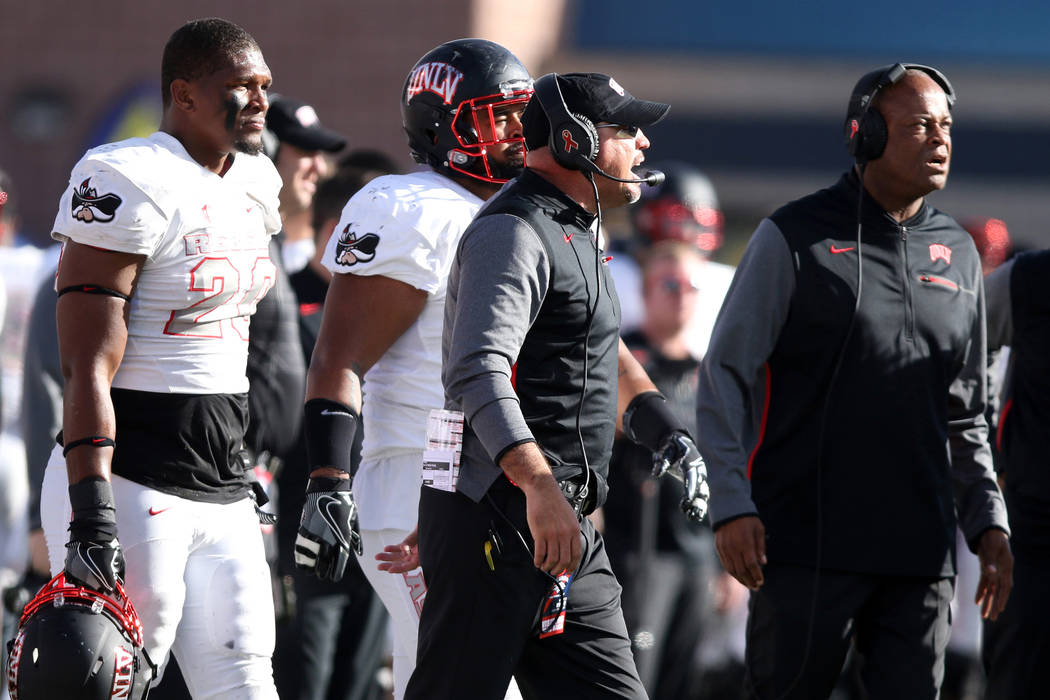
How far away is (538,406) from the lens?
350 centimetres

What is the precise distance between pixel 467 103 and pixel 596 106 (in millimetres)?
739

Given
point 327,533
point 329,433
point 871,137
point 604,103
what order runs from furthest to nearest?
point 871,137 < point 329,433 < point 327,533 < point 604,103

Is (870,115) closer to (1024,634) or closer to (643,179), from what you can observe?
(643,179)

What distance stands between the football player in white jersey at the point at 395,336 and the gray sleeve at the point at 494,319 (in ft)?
1.81

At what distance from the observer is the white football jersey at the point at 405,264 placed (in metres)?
3.97

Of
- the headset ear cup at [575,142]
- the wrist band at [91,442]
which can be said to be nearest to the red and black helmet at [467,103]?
the headset ear cup at [575,142]

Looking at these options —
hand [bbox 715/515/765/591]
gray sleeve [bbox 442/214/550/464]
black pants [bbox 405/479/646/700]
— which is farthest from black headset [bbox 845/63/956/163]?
black pants [bbox 405/479/646/700]

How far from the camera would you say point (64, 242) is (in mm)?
3695

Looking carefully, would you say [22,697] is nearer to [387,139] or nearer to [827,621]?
[827,621]

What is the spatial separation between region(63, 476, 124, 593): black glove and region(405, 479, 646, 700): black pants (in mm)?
707

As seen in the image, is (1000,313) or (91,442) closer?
(91,442)

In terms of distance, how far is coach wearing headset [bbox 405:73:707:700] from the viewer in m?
3.34

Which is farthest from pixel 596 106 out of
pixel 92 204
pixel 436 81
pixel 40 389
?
pixel 40 389

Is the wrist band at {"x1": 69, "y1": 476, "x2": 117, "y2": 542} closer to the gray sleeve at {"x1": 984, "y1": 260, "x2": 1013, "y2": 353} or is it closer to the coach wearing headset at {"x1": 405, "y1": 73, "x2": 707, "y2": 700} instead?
the coach wearing headset at {"x1": 405, "y1": 73, "x2": 707, "y2": 700}
